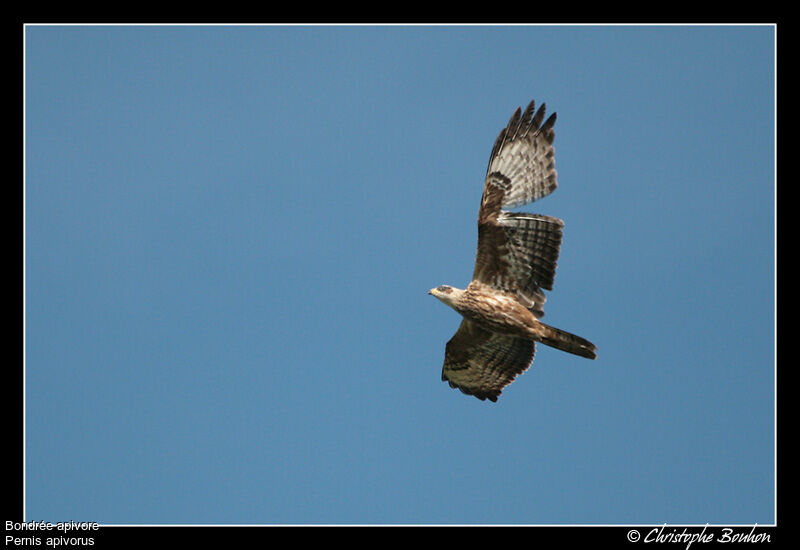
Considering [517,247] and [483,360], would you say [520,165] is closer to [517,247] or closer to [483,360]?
[517,247]

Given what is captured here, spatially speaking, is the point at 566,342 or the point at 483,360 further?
the point at 483,360

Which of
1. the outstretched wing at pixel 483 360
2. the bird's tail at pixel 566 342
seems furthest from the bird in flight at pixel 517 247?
the outstretched wing at pixel 483 360

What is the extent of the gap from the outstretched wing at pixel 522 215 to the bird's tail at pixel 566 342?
0.31 m

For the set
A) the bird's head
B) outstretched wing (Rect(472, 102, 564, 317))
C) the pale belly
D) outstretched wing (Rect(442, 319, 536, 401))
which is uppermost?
outstretched wing (Rect(472, 102, 564, 317))

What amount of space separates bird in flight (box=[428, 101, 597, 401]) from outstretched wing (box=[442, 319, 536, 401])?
17.9 inches

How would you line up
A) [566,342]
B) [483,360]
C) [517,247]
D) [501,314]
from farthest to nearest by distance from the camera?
[483,360], [501,314], [517,247], [566,342]

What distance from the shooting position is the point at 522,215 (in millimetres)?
12133

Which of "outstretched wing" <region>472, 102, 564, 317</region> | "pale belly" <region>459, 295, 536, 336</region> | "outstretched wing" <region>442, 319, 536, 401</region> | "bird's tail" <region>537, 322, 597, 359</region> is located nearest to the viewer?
"bird's tail" <region>537, 322, 597, 359</region>

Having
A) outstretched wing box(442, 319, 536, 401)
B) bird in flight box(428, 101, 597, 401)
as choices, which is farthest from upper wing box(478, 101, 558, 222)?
outstretched wing box(442, 319, 536, 401)

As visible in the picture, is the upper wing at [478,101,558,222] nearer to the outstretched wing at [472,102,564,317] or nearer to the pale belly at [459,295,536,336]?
the outstretched wing at [472,102,564,317]

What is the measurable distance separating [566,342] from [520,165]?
2.64 meters

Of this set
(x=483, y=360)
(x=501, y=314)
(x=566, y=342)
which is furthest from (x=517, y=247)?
(x=483, y=360)

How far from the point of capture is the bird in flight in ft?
39.9

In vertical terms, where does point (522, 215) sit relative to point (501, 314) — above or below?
above
